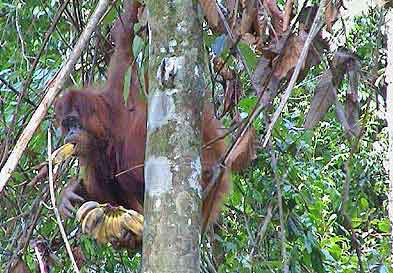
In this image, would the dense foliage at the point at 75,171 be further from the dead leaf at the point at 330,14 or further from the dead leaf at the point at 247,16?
the dead leaf at the point at 330,14

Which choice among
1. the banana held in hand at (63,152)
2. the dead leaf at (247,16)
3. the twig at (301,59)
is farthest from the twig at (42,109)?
the banana held in hand at (63,152)

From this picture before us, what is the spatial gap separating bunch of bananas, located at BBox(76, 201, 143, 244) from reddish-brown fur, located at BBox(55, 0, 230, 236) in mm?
362

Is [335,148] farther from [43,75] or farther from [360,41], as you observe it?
[43,75]

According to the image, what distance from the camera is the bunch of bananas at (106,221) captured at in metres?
1.78

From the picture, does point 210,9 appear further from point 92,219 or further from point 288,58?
point 92,219

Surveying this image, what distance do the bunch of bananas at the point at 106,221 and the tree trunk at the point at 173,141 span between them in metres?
0.60

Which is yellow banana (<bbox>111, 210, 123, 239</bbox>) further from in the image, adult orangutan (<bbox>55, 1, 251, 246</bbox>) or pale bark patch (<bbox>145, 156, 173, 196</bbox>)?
pale bark patch (<bbox>145, 156, 173, 196</bbox>)

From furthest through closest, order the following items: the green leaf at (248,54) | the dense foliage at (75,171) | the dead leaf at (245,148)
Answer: the dense foliage at (75,171), the green leaf at (248,54), the dead leaf at (245,148)

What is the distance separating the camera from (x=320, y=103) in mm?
1309

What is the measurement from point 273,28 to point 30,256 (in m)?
1.40

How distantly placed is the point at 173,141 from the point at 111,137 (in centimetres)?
117

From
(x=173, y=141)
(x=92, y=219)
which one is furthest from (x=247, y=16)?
(x=92, y=219)

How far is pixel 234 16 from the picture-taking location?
157cm

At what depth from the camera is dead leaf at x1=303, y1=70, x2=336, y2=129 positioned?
1.30 metres
